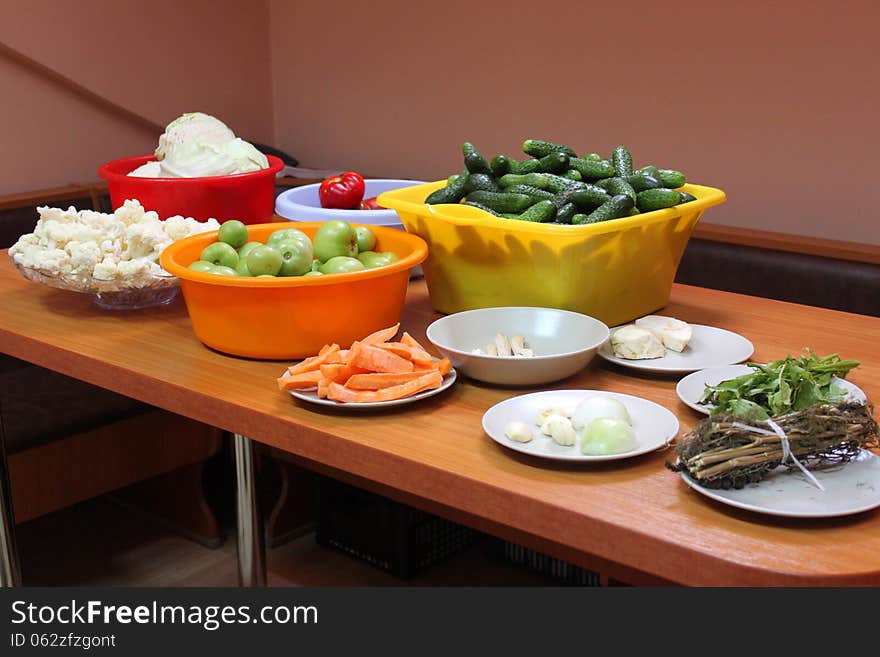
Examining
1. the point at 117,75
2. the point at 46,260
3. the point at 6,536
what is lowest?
the point at 6,536

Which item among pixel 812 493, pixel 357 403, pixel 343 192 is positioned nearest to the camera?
pixel 812 493

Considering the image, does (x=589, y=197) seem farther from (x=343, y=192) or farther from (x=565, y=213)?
(x=343, y=192)

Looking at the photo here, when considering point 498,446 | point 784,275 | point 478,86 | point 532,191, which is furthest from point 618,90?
point 498,446

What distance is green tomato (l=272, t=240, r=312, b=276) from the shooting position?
4.82ft

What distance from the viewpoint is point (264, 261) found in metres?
1.44

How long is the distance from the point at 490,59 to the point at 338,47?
2.52ft

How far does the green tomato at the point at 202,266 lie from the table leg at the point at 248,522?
0.31m

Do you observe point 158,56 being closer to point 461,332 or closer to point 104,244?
point 104,244

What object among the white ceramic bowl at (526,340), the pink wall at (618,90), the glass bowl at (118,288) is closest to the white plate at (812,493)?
the white ceramic bowl at (526,340)

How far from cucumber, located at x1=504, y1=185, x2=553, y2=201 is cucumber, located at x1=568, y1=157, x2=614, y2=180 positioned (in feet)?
0.30

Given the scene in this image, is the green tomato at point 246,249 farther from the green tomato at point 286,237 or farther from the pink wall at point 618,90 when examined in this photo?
the pink wall at point 618,90

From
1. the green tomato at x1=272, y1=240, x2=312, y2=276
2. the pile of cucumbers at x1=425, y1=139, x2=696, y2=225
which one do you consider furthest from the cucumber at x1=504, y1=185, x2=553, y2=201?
the green tomato at x1=272, y1=240, x2=312, y2=276

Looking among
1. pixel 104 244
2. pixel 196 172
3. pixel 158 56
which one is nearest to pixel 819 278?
pixel 196 172

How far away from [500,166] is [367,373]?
54 centimetres
